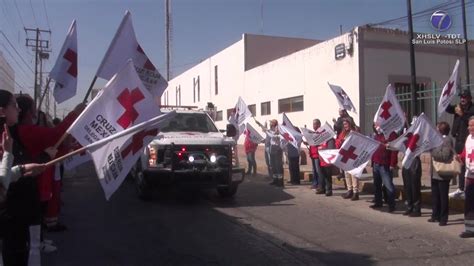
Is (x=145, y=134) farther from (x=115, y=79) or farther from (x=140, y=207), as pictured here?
(x=140, y=207)

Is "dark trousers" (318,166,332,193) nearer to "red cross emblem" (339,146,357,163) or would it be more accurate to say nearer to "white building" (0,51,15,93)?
"red cross emblem" (339,146,357,163)

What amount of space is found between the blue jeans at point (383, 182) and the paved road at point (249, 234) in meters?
0.32

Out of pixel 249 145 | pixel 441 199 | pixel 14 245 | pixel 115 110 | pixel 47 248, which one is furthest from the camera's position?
pixel 249 145

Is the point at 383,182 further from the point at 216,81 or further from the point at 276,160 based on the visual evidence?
the point at 216,81

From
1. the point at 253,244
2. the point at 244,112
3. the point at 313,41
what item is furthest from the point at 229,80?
the point at 253,244

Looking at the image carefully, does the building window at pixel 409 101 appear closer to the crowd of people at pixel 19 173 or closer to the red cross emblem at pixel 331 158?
the red cross emblem at pixel 331 158

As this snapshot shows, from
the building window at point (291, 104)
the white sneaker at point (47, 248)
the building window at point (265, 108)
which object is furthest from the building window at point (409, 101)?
the white sneaker at point (47, 248)

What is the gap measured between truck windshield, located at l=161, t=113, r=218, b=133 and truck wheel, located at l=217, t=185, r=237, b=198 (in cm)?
141

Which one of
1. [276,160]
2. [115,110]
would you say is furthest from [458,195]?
[115,110]

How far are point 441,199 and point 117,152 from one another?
18.8 ft

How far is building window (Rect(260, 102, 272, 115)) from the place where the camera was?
24.7 metres

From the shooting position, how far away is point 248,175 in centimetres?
1681

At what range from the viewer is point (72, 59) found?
7840 mm

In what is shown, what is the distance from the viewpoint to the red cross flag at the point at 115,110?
420 centimetres
